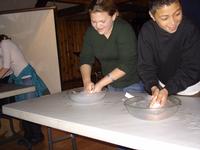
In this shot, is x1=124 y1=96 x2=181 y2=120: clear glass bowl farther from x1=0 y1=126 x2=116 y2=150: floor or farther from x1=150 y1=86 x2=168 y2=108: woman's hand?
x1=0 y1=126 x2=116 y2=150: floor

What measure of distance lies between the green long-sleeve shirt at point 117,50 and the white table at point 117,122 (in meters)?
0.16

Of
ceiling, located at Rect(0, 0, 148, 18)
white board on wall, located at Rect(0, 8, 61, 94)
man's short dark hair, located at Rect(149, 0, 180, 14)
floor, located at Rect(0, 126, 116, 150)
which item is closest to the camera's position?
man's short dark hair, located at Rect(149, 0, 180, 14)

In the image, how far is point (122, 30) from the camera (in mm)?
1628

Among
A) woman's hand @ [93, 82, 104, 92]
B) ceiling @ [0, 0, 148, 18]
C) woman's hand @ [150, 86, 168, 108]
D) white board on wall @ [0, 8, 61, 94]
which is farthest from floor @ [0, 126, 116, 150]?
ceiling @ [0, 0, 148, 18]

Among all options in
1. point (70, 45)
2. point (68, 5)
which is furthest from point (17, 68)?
point (70, 45)

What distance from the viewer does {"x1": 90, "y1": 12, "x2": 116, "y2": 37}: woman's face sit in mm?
1539

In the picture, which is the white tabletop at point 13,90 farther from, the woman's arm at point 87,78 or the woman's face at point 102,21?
the woman's face at point 102,21

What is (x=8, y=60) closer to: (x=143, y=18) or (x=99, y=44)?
(x=99, y=44)

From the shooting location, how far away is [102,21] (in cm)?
156

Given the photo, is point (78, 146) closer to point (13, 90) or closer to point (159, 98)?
point (13, 90)

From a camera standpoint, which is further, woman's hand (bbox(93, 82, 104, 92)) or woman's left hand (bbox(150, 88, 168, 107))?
woman's hand (bbox(93, 82, 104, 92))

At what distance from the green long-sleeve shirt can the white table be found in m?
0.16

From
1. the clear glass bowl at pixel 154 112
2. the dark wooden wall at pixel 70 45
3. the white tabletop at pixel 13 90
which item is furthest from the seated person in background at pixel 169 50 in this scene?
the dark wooden wall at pixel 70 45

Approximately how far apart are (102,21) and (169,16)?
40cm
